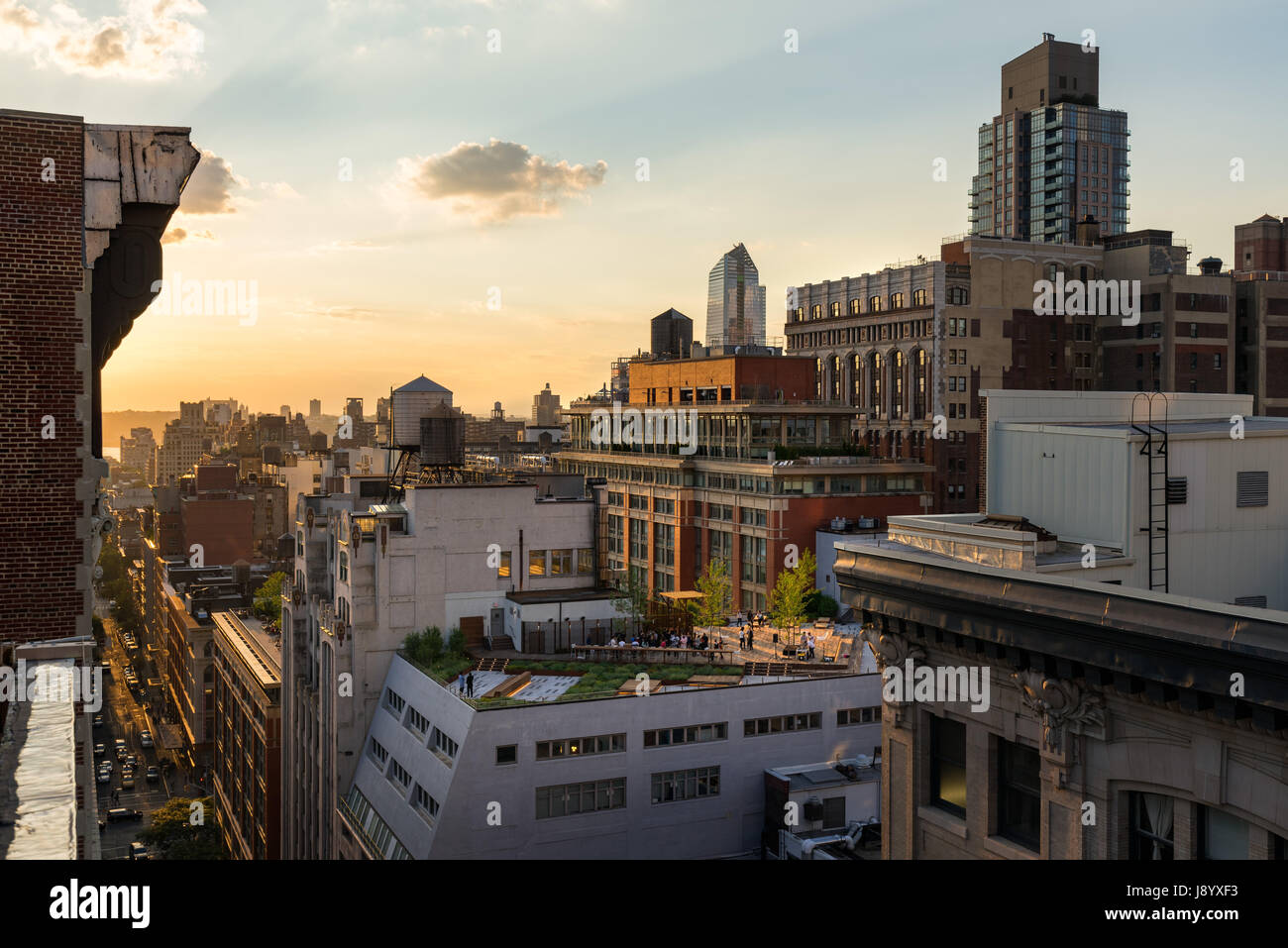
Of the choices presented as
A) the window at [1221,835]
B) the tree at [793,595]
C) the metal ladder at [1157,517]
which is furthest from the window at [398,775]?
the window at [1221,835]

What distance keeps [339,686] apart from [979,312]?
74388mm

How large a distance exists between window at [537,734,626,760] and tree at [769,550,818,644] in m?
19.6

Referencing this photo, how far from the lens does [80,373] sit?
63.3ft

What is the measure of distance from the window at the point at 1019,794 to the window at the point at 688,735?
2136cm

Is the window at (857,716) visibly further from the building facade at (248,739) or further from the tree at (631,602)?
the building facade at (248,739)

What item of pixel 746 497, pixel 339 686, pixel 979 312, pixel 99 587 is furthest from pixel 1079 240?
pixel 99 587

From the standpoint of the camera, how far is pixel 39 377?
19.0 meters

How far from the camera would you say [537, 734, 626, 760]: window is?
3847 centimetres

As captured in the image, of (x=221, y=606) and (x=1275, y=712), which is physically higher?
(x=1275, y=712)

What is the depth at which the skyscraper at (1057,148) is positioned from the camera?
18238 cm

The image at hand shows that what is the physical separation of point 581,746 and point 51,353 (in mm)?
24623

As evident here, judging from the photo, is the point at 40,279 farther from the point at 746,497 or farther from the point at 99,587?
the point at 99,587

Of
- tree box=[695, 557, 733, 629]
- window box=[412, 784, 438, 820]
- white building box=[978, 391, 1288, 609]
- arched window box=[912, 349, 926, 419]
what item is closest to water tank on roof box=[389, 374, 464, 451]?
tree box=[695, 557, 733, 629]

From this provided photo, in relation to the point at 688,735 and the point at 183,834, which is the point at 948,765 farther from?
the point at 183,834
